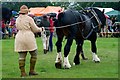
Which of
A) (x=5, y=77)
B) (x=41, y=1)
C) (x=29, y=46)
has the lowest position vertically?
(x=5, y=77)

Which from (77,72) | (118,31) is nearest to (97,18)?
(77,72)

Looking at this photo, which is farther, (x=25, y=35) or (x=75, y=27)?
(x=75, y=27)

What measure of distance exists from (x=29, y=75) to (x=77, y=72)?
157cm

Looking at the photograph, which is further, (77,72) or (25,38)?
(77,72)

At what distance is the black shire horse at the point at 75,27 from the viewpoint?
13523mm

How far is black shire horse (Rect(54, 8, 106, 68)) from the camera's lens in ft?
44.4

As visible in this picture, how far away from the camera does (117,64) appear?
14.7m

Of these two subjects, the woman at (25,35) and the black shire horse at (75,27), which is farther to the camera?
the black shire horse at (75,27)

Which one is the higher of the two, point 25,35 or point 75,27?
point 75,27

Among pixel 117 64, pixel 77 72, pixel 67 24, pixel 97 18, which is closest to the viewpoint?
pixel 77 72

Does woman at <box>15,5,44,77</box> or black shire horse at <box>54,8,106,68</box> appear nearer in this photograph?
woman at <box>15,5,44,77</box>

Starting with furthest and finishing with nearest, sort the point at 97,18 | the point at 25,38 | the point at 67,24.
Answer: the point at 97,18 → the point at 67,24 → the point at 25,38

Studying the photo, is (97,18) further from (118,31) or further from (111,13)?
(111,13)

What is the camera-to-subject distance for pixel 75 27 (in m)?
13.7
